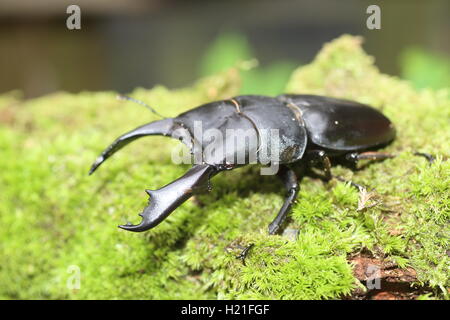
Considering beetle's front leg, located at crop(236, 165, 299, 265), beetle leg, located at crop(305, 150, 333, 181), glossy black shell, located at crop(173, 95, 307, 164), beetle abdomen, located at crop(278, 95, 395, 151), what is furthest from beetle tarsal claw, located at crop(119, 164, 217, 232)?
beetle abdomen, located at crop(278, 95, 395, 151)

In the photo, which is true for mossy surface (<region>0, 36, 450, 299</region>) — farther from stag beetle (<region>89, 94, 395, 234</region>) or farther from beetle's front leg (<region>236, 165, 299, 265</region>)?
stag beetle (<region>89, 94, 395, 234</region>)

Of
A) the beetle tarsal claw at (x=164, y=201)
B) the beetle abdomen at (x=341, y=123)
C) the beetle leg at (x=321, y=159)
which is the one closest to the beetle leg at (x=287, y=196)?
the beetle leg at (x=321, y=159)

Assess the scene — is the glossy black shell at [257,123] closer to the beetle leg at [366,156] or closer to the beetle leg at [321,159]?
the beetle leg at [321,159]

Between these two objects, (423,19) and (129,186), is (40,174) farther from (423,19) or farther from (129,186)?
(423,19)

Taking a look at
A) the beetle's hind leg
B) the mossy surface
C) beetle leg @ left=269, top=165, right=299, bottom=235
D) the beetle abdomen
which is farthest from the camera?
the beetle abdomen

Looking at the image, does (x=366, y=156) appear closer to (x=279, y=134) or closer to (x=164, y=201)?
(x=279, y=134)

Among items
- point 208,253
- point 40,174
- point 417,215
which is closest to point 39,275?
point 40,174
